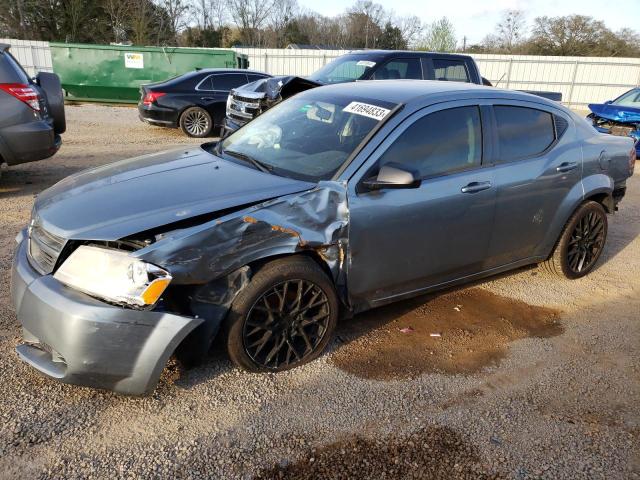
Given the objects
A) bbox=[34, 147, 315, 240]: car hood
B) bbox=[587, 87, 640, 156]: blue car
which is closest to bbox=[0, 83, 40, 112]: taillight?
bbox=[34, 147, 315, 240]: car hood

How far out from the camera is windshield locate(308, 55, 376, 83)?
28.5 ft

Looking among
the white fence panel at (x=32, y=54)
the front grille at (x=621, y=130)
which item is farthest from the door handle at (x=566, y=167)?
the white fence panel at (x=32, y=54)

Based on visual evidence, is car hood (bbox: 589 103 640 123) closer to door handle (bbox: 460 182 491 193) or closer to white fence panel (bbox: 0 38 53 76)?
door handle (bbox: 460 182 491 193)

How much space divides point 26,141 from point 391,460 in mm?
5832

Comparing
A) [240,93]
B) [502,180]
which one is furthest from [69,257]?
[240,93]

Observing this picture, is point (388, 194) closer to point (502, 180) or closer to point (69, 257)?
point (502, 180)

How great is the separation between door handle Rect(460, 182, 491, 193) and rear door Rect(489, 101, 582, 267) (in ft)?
0.43

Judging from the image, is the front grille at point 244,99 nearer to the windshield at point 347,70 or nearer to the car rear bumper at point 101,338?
the windshield at point 347,70

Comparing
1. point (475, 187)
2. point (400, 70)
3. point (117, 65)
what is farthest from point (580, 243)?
point (117, 65)

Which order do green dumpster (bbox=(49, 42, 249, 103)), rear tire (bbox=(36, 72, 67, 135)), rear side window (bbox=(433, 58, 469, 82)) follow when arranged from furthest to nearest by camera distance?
green dumpster (bbox=(49, 42, 249, 103)) → rear side window (bbox=(433, 58, 469, 82)) → rear tire (bbox=(36, 72, 67, 135))

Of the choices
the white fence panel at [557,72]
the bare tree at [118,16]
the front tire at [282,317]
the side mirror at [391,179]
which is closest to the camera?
the front tire at [282,317]

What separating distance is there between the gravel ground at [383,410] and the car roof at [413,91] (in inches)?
64.1

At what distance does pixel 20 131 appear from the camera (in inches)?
247

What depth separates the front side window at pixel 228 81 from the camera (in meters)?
12.8
